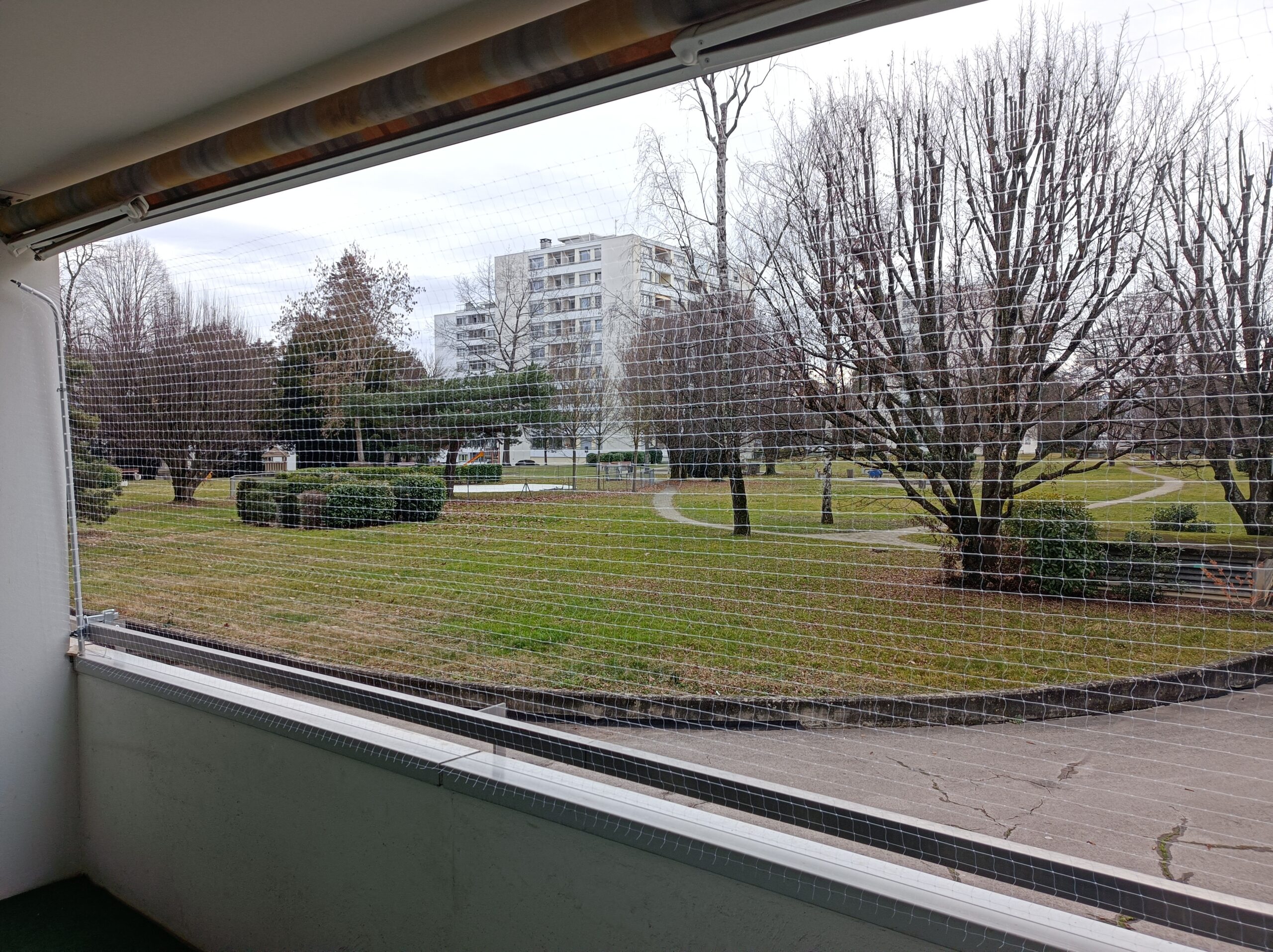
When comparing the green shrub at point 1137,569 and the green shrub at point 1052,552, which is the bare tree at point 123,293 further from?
the green shrub at point 1137,569

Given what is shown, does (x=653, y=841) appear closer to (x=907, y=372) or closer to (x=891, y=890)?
(x=891, y=890)

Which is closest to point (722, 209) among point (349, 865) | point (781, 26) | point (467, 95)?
point (467, 95)

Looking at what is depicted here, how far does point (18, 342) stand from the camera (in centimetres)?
233

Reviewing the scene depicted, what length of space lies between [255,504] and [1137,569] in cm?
334

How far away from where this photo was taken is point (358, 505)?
2.96m

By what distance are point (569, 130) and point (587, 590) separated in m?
3.13

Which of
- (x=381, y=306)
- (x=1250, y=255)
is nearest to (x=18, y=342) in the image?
(x=381, y=306)

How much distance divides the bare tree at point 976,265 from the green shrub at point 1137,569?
0.32 metres

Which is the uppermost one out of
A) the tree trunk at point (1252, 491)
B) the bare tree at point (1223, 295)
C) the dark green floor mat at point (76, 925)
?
the bare tree at point (1223, 295)

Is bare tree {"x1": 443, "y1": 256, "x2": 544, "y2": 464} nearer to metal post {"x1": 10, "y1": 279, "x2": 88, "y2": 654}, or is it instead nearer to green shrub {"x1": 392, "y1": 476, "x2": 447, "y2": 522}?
green shrub {"x1": 392, "y1": 476, "x2": 447, "y2": 522}

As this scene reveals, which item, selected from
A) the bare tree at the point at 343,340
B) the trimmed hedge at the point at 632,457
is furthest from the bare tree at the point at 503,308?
the trimmed hedge at the point at 632,457

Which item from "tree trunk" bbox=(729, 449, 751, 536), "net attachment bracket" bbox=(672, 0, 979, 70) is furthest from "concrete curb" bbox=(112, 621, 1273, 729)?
"net attachment bracket" bbox=(672, 0, 979, 70)

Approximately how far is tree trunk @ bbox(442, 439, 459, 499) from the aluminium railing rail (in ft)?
2.52

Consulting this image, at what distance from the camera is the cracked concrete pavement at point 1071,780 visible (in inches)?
88.7
